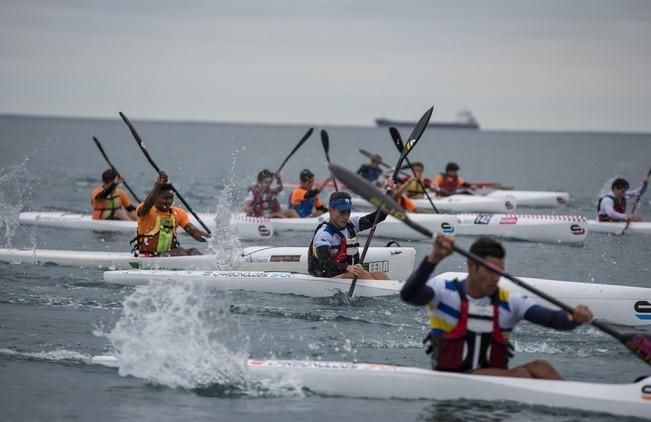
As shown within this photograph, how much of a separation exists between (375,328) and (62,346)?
3467mm

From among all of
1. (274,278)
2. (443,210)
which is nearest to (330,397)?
(274,278)

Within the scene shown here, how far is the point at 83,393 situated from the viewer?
8852 mm

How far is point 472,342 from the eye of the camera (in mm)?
8031

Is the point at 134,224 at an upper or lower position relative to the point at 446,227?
lower

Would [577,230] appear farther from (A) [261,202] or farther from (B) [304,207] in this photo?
(A) [261,202]

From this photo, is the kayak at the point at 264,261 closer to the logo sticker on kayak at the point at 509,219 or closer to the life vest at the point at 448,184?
the logo sticker on kayak at the point at 509,219

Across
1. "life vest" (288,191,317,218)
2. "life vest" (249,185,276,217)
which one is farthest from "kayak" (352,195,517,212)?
"life vest" (249,185,276,217)

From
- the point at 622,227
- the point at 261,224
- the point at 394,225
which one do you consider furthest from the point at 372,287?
the point at 622,227

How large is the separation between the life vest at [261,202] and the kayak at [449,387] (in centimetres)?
1207

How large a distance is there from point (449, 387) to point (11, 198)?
23.4 m

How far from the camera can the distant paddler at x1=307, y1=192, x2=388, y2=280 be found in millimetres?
12492

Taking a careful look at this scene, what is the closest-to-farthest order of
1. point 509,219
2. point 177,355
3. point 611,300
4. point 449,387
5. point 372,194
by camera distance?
point 449,387 < point 372,194 < point 177,355 < point 611,300 < point 509,219

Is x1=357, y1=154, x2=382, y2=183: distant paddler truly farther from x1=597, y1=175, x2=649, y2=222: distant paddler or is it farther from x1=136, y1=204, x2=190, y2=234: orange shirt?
x1=136, y1=204, x2=190, y2=234: orange shirt

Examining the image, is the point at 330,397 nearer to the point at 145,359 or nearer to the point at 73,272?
the point at 145,359
